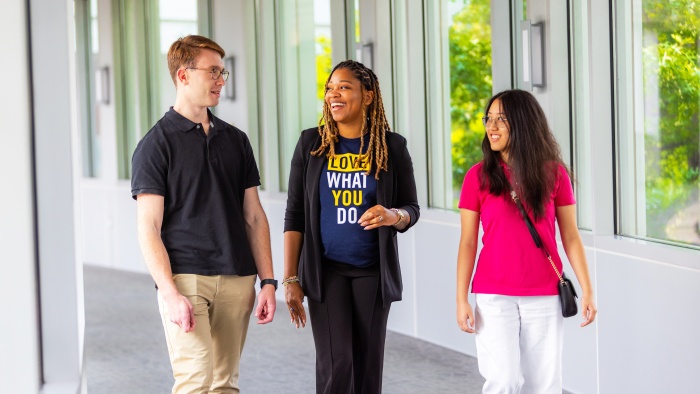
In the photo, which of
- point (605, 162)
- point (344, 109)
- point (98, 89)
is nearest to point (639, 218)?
point (605, 162)

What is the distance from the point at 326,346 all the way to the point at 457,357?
121 inches

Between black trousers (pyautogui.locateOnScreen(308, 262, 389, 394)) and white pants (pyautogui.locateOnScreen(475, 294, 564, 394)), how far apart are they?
38 centimetres

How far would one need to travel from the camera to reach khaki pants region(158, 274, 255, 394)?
310cm

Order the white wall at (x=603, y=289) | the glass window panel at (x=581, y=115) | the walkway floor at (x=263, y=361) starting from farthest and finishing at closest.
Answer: the walkway floor at (x=263, y=361)
the glass window panel at (x=581, y=115)
the white wall at (x=603, y=289)

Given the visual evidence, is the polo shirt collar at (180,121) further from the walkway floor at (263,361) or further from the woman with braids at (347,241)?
the walkway floor at (263,361)

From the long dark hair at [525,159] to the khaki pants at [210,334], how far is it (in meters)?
0.92

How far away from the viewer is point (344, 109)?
3436mm

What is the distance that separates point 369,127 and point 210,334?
0.91 m

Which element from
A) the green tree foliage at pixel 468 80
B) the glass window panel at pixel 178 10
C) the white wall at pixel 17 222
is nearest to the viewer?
the white wall at pixel 17 222

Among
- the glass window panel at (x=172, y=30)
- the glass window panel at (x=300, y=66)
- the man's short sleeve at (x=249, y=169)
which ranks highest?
the glass window panel at (x=172, y=30)

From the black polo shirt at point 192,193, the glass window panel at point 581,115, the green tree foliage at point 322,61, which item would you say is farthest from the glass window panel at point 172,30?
the black polo shirt at point 192,193

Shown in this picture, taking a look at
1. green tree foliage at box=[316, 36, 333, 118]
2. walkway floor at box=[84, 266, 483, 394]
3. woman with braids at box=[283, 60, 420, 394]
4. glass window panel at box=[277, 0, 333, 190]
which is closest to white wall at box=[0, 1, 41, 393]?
woman with braids at box=[283, 60, 420, 394]

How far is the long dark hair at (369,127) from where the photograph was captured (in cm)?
344

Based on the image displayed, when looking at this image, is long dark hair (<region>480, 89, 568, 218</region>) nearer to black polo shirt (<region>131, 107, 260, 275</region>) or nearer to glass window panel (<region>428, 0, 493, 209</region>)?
black polo shirt (<region>131, 107, 260, 275</region>)
